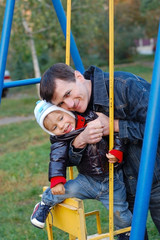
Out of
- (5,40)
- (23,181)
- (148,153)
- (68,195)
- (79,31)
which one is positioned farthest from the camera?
(79,31)

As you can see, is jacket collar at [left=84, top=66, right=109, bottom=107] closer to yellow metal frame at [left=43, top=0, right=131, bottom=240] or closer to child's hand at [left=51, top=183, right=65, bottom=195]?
yellow metal frame at [left=43, top=0, right=131, bottom=240]

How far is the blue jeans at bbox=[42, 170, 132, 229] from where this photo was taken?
2.55m

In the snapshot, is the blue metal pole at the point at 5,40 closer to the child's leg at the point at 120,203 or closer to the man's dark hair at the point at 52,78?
the man's dark hair at the point at 52,78

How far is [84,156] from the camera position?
254 centimetres

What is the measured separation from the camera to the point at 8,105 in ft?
47.8

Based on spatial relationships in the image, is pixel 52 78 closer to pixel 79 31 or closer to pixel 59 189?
pixel 59 189

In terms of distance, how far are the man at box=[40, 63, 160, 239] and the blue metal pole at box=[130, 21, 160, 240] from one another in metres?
0.49

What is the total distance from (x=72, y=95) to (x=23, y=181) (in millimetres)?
3342

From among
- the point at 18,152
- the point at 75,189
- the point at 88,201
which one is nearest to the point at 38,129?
the point at 18,152

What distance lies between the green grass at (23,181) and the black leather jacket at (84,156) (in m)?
1.33

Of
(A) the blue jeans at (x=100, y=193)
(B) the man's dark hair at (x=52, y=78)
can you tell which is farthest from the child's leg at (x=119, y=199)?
(B) the man's dark hair at (x=52, y=78)

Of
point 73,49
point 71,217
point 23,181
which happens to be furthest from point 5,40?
point 23,181

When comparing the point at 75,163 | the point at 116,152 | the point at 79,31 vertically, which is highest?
the point at 116,152

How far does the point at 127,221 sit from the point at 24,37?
442 inches
